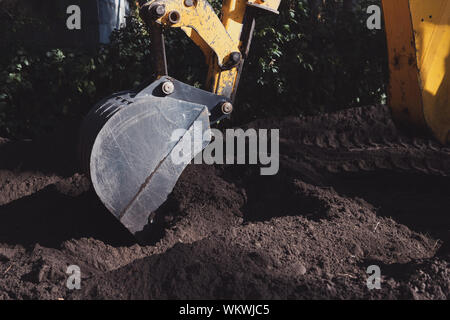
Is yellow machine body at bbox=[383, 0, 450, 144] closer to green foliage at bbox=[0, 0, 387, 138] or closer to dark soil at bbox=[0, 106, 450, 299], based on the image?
dark soil at bbox=[0, 106, 450, 299]

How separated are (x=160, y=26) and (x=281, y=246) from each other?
1.72 meters

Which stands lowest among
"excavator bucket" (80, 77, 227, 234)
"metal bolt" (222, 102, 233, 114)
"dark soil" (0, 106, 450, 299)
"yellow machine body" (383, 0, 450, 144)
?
"dark soil" (0, 106, 450, 299)

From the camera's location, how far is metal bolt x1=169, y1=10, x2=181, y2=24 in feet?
11.5

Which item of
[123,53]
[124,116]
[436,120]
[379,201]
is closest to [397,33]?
[436,120]

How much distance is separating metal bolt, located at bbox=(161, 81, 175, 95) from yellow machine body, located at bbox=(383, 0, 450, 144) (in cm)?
162

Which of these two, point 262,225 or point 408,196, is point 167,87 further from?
point 408,196

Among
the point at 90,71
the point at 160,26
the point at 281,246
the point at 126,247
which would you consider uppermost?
the point at 160,26

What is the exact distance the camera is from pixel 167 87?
359 centimetres

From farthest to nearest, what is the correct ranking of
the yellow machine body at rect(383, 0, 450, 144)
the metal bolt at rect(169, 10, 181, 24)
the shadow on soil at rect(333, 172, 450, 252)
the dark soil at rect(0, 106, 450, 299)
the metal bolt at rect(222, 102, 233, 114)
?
the shadow on soil at rect(333, 172, 450, 252) → the metal bolt at rect(222, 102, 233, 114) → the yellow machine body at rect(383, 0, 450, 144) → the metal bolt at rect(169, 10, 181, 24) → the dark soil at rect(0, 106, 450, 299)

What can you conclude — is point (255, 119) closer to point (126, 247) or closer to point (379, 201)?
point (379, 201)

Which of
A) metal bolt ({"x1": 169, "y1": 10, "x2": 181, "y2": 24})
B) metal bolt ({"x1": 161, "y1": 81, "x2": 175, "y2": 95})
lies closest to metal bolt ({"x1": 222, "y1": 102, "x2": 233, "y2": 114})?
Result: metal bolt ({"x1": 161, "y1": 81, "x2": 175, "y2": 95})

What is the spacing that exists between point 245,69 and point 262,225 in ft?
7.68

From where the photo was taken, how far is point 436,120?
393 centimetres
